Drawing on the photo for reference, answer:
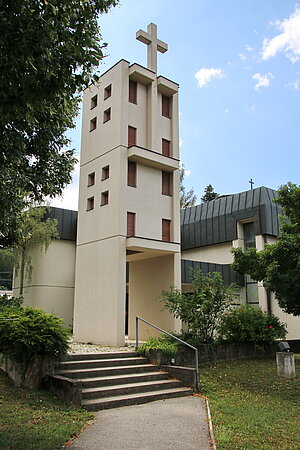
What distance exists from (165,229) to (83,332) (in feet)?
A: 17.6

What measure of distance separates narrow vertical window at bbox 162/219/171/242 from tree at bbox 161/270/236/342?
12.9 ft

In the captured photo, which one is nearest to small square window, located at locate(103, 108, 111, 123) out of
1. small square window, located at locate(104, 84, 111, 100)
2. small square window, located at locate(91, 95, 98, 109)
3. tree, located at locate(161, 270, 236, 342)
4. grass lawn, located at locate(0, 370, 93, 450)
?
small square window, located at locate(104, 84, 111, 100)

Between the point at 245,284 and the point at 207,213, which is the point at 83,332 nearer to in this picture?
the point at 245,284

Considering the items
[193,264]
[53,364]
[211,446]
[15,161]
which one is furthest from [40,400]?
[193,264]

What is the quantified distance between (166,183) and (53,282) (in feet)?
26.3

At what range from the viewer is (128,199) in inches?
622

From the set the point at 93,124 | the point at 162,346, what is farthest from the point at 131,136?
the point at 162,346

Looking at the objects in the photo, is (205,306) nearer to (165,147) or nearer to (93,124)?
(165,147)

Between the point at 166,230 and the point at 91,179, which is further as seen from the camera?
the point at 91,179

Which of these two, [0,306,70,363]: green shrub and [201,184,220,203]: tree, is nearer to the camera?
[0,306,70,363]: green shrub

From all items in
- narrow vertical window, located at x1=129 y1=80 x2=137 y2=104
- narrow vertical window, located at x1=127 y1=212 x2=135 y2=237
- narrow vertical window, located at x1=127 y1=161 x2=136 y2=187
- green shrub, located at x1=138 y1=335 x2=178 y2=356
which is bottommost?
green shrub, located at x1=138 y1=335 x2=178 y2=356

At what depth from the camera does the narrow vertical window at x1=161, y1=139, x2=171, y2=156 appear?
1783 cm

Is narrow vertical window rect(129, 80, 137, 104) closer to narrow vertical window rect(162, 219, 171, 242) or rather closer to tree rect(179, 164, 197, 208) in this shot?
narrow vertical window rect(162, 219, 171, 242)

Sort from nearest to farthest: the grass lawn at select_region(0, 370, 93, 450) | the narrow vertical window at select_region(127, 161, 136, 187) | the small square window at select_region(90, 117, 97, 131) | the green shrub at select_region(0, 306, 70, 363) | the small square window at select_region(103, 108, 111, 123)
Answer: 1. the grass lawn at select_region(0, 370, 93, 450)
2. the green shrub at select_region(0, 306, 70, 363)
3. the narrow vertical window at select_region(127, 161, 136, 187)
4. the small square window at select_region(103, 108, 111, 123)
5. the small square window at select_region(90, 117, 97, 131)
